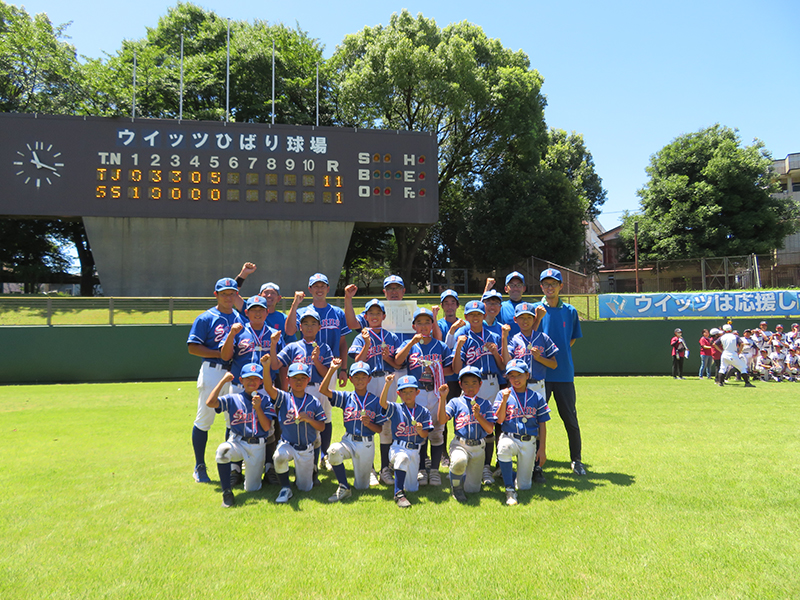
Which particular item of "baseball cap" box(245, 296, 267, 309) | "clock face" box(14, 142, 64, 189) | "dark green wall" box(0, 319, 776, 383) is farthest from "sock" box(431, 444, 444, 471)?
"clock face" box(14, 142, 64, 189)

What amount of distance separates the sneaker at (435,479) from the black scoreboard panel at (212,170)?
13538 mm

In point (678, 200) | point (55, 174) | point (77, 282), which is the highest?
point (678, 200)

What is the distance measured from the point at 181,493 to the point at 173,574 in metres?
1.48

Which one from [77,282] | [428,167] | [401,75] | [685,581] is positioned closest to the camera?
[685,581]

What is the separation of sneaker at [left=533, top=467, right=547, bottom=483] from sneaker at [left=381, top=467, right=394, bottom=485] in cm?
135

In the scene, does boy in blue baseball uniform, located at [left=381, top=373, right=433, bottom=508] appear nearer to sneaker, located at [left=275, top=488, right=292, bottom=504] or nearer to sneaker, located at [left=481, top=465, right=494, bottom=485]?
sneaker, located at [left=481, top=465, right=494, bottom=485]

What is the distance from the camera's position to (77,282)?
26531 mm

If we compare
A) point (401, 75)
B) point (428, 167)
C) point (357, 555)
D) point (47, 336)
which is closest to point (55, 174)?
point (47, 336)

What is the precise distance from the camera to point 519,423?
14.5 ft

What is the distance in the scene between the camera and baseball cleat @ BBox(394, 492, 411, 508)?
394 cm

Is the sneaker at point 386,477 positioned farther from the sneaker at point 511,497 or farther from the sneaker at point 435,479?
the sneaker at point 511,497

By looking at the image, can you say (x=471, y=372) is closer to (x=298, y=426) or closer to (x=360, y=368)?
(x=360, y=368)

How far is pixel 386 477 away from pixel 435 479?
1.51 ft

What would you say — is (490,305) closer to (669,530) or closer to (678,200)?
(669,530)
